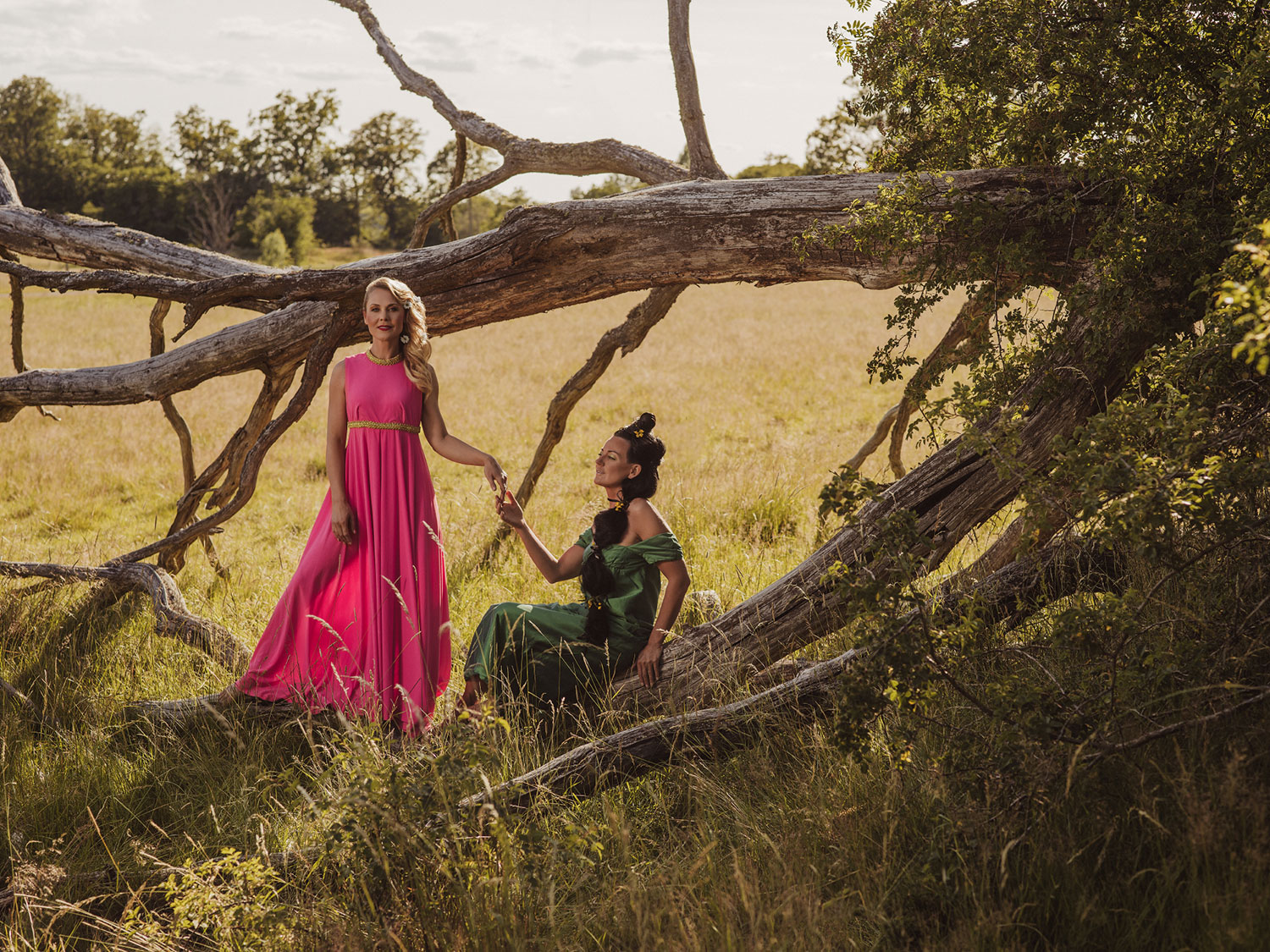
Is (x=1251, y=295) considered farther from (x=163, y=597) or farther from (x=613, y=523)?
(x=163, y=597)

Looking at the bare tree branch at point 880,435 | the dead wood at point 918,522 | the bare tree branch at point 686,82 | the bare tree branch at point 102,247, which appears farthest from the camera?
the bare tree branch at point 880,435

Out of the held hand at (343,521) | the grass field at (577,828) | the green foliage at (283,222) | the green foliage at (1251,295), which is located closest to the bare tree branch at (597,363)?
the grass field at (577,828)

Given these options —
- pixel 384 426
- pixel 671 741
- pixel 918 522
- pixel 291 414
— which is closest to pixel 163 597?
pixel 291 414

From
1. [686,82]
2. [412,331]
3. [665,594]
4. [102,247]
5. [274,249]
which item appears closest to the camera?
[665,594]

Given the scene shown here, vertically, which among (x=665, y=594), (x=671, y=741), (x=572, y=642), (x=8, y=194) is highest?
(x=8, y=194)

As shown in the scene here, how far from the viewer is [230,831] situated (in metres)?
3.75

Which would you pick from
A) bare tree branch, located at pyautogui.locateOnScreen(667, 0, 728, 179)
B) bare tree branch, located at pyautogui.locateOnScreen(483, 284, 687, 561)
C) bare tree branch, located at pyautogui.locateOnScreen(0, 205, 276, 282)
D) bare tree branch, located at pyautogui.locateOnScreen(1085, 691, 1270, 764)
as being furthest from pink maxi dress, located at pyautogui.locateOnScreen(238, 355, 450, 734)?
bare tree branch, located at pyautogui.locateOnScreen(1085, 691, 1270, 764)

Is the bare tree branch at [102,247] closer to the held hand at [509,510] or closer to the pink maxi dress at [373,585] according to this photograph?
the pink maxi dress at [373,585]

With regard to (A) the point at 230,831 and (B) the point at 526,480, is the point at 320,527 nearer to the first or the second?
(A) the point at 230,831

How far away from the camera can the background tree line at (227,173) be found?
63.9m

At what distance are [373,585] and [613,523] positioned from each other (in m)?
1.38

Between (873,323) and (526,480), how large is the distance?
762 inches

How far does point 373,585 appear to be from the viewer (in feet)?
15.6

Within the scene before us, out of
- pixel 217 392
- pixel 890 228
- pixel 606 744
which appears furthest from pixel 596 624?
pixel 217 392
